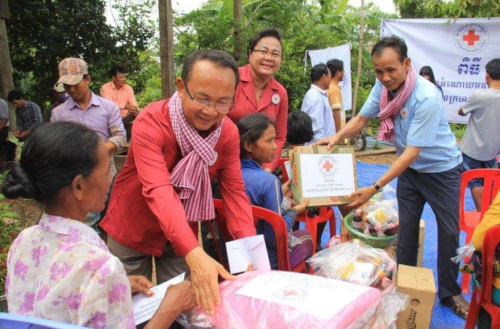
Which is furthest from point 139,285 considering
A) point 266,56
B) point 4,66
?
point 4,66

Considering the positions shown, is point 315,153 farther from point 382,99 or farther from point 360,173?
point 360,173

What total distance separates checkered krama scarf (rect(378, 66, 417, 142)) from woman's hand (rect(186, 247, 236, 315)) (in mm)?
1751

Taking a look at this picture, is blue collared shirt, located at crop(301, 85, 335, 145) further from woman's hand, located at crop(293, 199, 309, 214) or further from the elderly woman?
the elderly woman

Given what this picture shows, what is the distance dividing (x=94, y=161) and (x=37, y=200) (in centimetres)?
19

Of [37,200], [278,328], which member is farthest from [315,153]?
[37,200]

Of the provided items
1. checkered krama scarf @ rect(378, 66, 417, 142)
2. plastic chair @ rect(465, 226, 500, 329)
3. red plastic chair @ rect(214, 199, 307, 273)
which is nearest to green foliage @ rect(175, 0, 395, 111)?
checkered krama scarf @ rect(378, 66, 417, 142)

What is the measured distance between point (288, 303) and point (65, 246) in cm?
65

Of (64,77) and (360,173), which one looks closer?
(64,77)

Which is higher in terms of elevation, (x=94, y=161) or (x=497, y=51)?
(x=497, y=51)

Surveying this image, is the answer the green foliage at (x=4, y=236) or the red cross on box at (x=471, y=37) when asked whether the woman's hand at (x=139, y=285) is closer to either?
the green foliage at (x=4, y=236)

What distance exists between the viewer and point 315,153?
9.05 ft

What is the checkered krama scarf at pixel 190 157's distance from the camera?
166 cm

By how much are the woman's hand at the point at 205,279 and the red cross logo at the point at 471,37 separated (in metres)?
6.24

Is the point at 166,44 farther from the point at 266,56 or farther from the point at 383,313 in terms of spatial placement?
the point at 383,313
